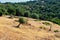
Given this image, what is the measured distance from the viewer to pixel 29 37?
2288cm

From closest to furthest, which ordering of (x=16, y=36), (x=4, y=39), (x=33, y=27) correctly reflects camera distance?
(x=4, y=39)
(x=16, y=36)
(x=33, y=27)

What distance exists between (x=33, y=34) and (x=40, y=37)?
125cm

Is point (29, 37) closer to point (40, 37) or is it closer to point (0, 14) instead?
point (40, 37)

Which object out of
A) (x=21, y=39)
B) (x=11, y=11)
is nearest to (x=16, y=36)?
(x=21, y=39)

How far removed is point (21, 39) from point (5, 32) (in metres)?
2.36

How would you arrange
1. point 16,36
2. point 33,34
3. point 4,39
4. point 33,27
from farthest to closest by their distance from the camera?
point 33,27 < point 33,34 < point 16,36 < point 4,39

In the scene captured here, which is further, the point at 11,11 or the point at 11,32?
the point at 11,11

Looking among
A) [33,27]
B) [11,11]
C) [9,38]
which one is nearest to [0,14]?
[11,11]

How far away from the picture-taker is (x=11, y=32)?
2352cm

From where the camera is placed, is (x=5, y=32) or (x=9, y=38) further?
(x=5, y=32)

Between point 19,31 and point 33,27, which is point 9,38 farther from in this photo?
point 33,27

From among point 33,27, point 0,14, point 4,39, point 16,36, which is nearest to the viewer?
point 4,39

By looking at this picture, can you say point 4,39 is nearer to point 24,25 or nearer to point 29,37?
point 29,37

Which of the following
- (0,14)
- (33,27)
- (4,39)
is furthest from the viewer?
(0,14)
